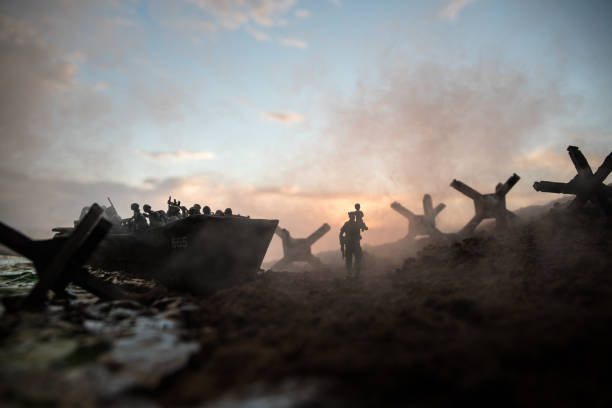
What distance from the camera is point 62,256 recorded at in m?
5.20

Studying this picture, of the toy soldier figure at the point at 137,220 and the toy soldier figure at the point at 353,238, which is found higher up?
the toy soldier figure at the point at 137,220

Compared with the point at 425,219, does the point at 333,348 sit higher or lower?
lower

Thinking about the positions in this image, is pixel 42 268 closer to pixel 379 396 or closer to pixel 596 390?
pixel 379 396

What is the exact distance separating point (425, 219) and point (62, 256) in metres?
15.5

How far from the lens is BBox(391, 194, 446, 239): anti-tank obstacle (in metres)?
16.7

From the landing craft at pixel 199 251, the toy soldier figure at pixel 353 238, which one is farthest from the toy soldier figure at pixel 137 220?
the toy soldier figure at pixel 353 238

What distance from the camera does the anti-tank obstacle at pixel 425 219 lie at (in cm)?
1675

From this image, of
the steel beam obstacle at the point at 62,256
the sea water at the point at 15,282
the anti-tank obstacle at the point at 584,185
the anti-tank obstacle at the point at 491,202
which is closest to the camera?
the steel beam obstacle at the point at 62,256

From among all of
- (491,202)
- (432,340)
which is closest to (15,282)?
(432,340)

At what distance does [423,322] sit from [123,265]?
8.84 m

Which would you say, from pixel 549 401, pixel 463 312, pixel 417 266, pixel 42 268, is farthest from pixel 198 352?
pixel 417 266

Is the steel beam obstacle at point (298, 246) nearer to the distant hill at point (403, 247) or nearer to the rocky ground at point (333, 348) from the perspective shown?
→ the distant hill at point (403, 247)

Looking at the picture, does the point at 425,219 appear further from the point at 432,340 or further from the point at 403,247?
the point at 432,340

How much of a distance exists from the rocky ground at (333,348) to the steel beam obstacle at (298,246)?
13440 mm
